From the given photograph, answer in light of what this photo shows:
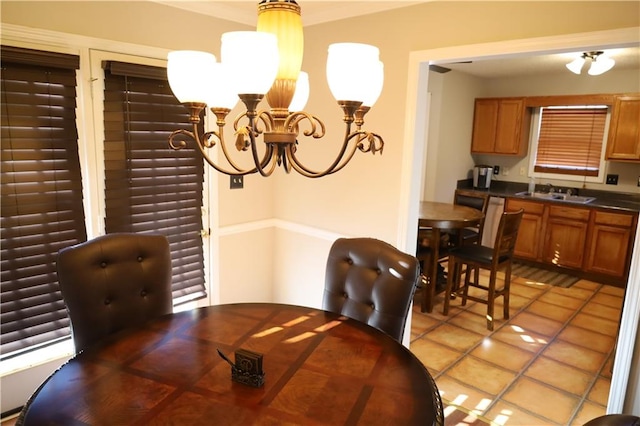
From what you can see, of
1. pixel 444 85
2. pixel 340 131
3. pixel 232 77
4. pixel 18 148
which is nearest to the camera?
pixel 232 77

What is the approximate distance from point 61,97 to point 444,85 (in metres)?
4.12

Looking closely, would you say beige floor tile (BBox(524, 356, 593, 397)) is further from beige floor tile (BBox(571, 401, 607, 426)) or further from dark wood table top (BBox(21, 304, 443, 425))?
dark wood table top (BBox(21, 304, 443, 425))

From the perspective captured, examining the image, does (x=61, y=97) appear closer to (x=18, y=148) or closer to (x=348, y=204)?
(x=18, y=148)

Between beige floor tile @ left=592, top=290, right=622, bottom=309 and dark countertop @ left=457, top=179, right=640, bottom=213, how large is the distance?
0.90m

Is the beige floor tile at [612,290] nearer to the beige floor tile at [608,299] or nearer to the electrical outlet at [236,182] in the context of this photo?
the beige floor tile at [608,299]

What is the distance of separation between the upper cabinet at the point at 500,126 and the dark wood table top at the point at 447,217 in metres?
1.87

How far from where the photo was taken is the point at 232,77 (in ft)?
3.91

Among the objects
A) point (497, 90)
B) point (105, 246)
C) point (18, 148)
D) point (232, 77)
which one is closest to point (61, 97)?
point (18, 148)

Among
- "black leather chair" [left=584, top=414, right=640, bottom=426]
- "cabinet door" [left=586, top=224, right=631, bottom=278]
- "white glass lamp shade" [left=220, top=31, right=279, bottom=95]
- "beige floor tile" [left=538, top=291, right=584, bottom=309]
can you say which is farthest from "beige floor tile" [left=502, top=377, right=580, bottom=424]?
"cabinet door" [left=586, top=224, right=631, bottom=278]

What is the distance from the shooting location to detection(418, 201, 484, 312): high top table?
11.3ft

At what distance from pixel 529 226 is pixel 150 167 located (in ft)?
14.2

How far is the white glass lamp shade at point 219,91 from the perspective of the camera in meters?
1.37

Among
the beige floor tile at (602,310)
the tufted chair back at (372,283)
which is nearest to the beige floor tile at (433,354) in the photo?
the tufted chair back at (372,283)

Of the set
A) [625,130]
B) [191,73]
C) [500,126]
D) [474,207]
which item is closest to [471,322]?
[474,207]
